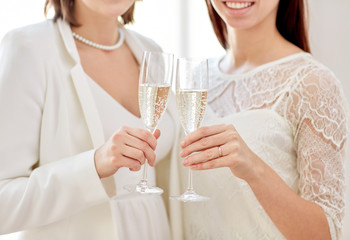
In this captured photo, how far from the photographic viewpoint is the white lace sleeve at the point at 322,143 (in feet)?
6.46

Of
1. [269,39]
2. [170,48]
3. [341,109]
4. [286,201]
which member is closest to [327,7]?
[170,48]

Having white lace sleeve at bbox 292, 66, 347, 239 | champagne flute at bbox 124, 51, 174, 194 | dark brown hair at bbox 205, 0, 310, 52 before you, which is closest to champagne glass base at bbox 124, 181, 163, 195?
champagne flute at bbox 124, 51, 174, 194

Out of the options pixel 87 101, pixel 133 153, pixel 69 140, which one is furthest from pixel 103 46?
pixel 133 153

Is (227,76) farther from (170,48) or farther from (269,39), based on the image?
(170,48)

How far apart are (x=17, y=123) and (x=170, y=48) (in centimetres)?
274

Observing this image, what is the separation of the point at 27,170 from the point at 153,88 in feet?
1.97

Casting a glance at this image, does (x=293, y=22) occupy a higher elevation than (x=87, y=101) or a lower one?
higher

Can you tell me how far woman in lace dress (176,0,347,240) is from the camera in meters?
1.94

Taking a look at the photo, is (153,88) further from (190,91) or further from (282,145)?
(282,145)

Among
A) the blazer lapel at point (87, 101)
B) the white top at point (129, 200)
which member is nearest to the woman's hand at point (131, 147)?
the blazer lapel at point (87, 101)

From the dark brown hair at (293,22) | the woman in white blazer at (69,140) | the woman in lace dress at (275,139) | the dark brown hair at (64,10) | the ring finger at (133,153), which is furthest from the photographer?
the dark brown hair at (293,22)

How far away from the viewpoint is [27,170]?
6.05 feet

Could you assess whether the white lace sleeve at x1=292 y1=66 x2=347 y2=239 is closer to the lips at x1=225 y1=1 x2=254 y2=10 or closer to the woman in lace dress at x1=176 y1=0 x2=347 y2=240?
the woman in lace dress at x1=176 y1=0 x2=347 y2=240

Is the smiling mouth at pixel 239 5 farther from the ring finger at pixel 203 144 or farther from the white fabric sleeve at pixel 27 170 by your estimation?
the white fabric sleeve at pixel 27 170
